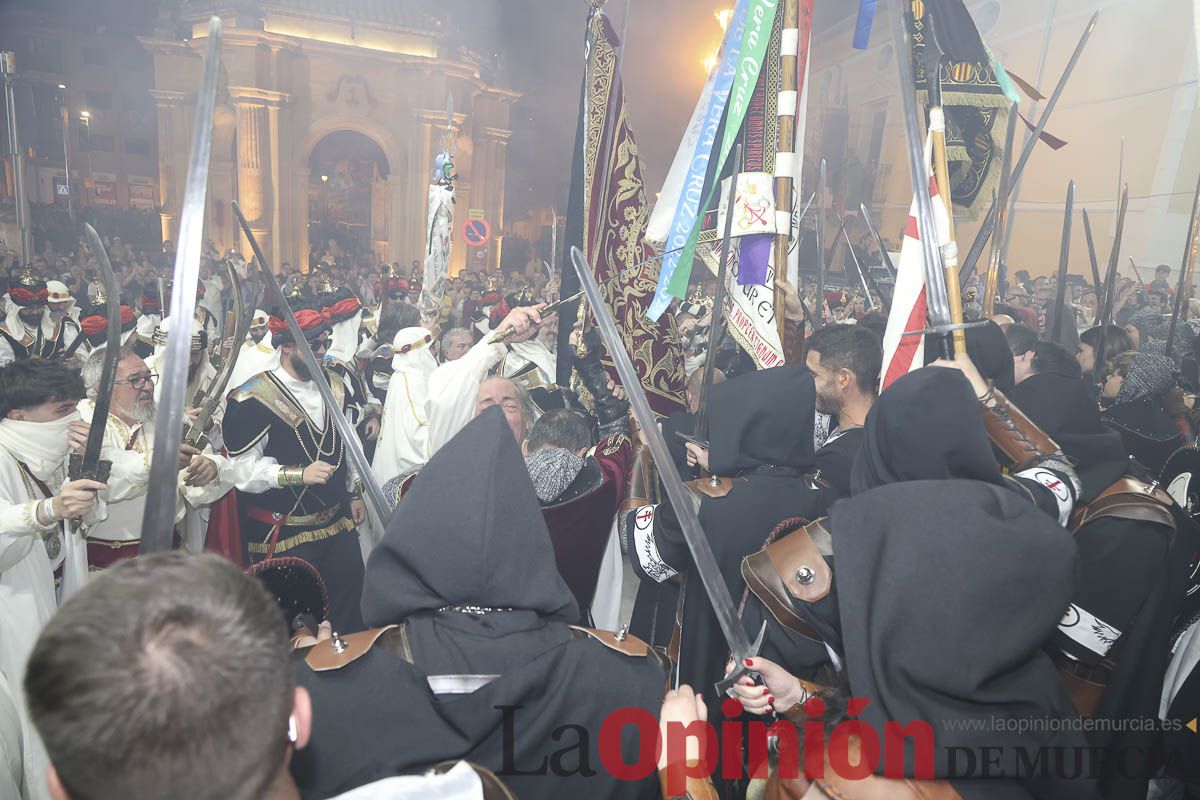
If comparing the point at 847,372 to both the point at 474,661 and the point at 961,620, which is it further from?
the point at 474,661

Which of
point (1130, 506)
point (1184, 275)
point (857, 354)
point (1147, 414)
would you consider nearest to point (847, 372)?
point (857, 354)

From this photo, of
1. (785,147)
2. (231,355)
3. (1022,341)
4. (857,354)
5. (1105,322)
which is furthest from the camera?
(1105,322)

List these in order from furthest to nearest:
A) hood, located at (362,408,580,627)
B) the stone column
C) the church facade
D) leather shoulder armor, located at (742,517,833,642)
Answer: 1. the stone column
2. the church facade
3. leather shoulder armor, located at (742,517,833,642)
4. hood, located at (362,408,580,627)

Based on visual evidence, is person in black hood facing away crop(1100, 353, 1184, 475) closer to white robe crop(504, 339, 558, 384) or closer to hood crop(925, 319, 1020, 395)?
hood crop(925, 319, 1020, 395)

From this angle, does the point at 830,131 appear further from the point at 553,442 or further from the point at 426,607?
the point at 426,607

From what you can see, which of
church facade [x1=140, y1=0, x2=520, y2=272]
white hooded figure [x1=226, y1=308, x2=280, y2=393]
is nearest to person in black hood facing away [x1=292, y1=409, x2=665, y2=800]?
white hooded figure [x1=226, y1=308, x2=280, y2=393]

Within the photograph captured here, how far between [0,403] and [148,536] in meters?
1.82

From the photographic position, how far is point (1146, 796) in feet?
8.27

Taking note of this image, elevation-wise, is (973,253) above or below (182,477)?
above

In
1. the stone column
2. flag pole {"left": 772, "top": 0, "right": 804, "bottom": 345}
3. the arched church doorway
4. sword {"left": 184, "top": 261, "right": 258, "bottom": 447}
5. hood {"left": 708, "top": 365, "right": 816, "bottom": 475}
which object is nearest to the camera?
hood {"left": 708, "top": 365, "right": 816, "bottom": 475}

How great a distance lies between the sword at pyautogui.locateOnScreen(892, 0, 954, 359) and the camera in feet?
7.44

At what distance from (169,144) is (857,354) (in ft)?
76.3

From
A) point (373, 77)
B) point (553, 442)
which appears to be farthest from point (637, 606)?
point (373, 77)

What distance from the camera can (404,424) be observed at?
3994mm
